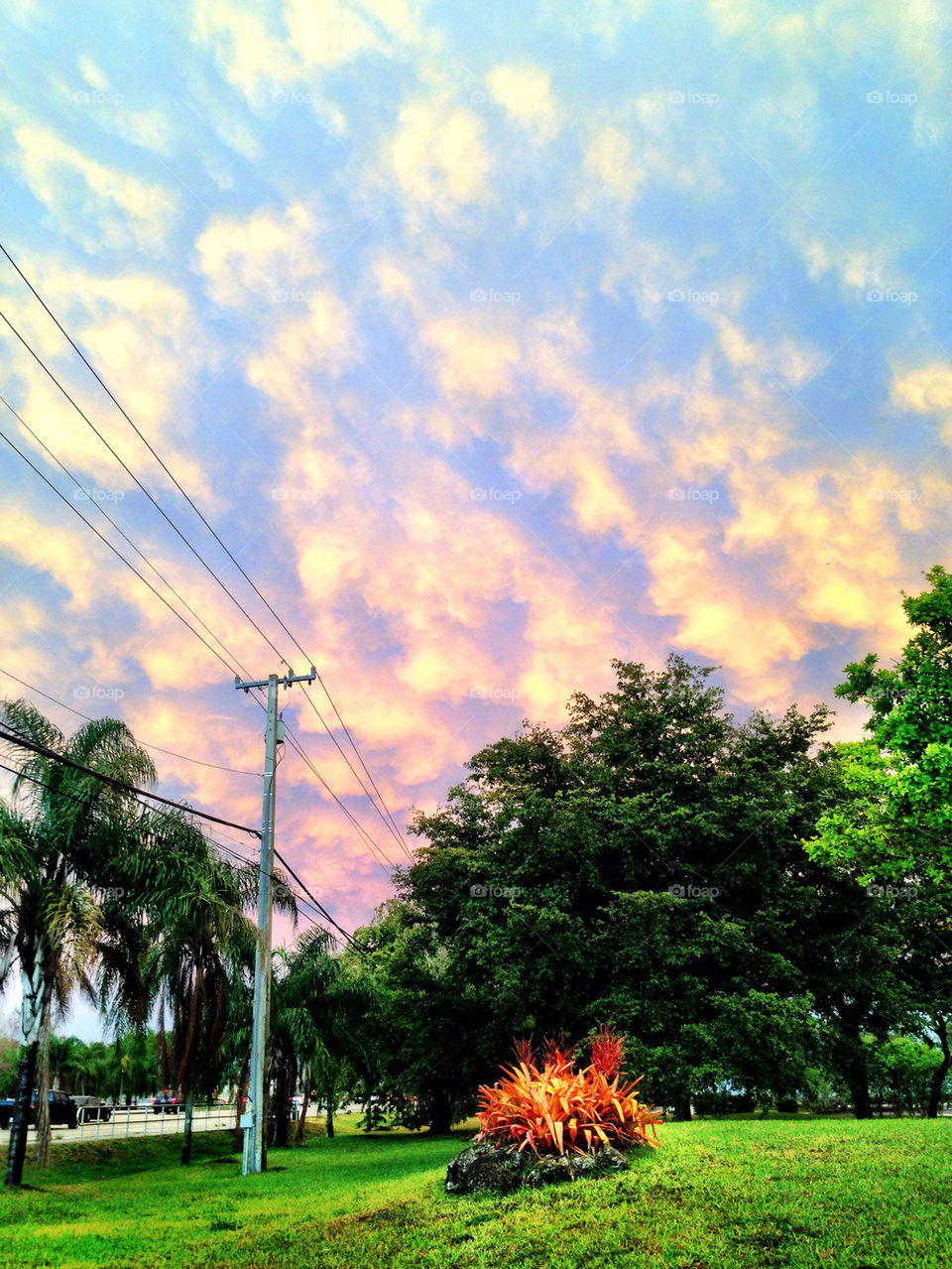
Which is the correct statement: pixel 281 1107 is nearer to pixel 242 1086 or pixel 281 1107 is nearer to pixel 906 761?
pixel 242 1086

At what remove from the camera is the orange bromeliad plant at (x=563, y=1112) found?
42.0 ft

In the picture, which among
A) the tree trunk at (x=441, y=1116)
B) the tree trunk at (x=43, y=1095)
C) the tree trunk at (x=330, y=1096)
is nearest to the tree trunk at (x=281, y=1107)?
the tree trunk at (x=330, y=1096)

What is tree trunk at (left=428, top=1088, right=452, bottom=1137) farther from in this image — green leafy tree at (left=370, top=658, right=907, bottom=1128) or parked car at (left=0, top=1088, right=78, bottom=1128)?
parked car at (left=0, top=1088, right=78, bottom=1128)

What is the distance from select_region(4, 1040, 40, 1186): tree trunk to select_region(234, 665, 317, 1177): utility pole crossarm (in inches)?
176

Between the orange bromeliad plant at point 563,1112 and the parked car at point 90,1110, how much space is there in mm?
30997

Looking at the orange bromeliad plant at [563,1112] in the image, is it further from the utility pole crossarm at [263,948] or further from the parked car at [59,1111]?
the parked car at [59,1111]

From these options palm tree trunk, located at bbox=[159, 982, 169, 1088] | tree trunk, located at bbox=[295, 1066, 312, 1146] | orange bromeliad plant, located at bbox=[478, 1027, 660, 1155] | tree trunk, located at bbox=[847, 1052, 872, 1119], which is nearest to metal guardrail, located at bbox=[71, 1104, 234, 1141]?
tree trunk, located at bbox=[295, 1066, 312, 1146]

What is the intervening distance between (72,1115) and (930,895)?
34.3m

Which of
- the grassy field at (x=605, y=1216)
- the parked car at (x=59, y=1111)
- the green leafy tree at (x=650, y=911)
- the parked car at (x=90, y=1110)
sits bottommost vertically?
the parked car at (x=90, y=1110)

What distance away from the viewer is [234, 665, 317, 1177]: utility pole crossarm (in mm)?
18719

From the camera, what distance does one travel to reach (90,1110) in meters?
41.8

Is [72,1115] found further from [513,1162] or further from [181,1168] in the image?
[513,1162]

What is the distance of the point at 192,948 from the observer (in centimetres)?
2152

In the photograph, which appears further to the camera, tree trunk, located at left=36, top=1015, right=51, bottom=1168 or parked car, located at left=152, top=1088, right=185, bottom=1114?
parked car, located at left=152, top=1088, right=185, bottom=1114
